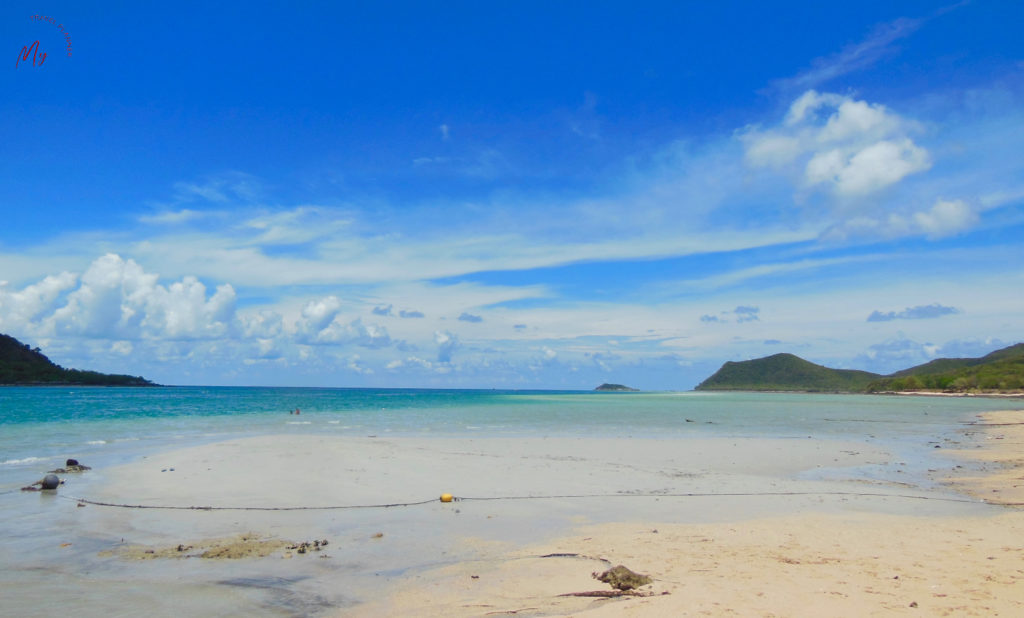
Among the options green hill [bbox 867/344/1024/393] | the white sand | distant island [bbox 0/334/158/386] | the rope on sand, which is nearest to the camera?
the white sand

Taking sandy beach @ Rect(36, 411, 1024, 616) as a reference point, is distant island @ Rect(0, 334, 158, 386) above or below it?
above

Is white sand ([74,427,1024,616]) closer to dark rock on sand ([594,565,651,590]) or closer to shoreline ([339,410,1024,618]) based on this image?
shoreline ([339,410,1024,618])

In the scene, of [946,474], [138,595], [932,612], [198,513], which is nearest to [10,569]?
[138,595]

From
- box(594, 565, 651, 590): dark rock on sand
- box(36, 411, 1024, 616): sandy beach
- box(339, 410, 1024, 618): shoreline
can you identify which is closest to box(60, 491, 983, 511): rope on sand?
box(36, 411, 1024, 616): sandy beach

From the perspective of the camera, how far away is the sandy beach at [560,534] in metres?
7.22

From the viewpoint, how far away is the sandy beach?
722 centimetres

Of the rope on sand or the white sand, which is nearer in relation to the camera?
the white sand

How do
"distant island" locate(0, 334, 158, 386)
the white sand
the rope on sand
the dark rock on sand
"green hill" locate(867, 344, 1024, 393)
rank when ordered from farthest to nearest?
"distant island" locate(0, 334, 158, 386) → "green hill" locate(867, 344, 1024, 393) → the rope on sand → the dark rock on sand → the white sand

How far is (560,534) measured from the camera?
35.0 feet

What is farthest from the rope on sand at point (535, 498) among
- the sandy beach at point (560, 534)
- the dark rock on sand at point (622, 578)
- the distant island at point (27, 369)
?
the distant island at point (27, 369)

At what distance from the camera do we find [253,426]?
37.5m

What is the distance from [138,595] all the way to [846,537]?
10786mm

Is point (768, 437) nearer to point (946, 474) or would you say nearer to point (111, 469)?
point (946, 474)

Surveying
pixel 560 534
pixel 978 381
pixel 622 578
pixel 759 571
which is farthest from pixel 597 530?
pixel 978 381
